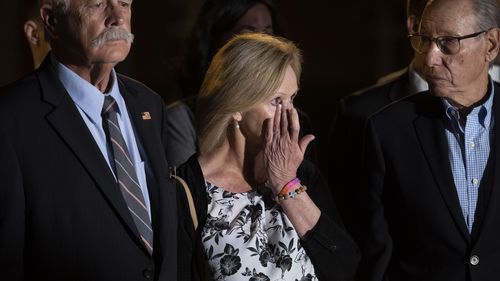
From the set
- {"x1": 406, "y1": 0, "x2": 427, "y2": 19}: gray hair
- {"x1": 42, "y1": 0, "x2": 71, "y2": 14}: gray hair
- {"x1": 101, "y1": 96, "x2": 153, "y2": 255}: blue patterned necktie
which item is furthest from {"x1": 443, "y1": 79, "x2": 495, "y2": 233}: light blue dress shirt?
{"x1": 42, "y1": 0, "x2": 71, "y2": 14}: gray hair

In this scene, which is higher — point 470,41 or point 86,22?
point 86,22

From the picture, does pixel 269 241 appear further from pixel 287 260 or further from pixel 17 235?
pixel 17 235

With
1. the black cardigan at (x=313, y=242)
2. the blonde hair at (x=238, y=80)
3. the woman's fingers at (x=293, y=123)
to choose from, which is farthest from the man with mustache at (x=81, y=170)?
the woman's fingers at (x=293, y=123)

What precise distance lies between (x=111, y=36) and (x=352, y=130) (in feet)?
4.87

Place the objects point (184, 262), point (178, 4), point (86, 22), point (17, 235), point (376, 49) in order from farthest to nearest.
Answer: point (376, 49) < point (178, 4) < point (184, 262) < point (86, 22) < point (17, 235)

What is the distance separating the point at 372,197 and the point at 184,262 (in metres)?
0.76

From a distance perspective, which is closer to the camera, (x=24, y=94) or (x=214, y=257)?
(x=24, y=94)

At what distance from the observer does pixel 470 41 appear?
3689 mm

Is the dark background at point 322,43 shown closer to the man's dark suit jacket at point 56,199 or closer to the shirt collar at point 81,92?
the shirt collar at point 81,92

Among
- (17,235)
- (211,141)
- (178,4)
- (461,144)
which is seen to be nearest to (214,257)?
(211,141)

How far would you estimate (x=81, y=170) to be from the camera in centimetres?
309

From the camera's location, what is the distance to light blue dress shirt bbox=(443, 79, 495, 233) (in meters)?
3.65

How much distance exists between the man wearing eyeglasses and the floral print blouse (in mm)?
381

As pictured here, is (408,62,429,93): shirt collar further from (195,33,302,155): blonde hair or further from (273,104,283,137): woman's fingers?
(273,104,283,137): woman's fingers
